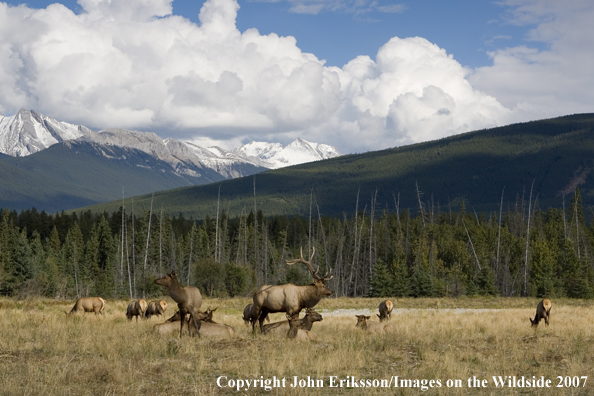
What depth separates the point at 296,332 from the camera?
54.6 feet

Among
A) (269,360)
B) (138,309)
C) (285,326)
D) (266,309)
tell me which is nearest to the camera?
(269,360)

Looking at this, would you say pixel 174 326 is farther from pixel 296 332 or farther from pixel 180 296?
pixel 296 332

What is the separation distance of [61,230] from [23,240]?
4030 cm

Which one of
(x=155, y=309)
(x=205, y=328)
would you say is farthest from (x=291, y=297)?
(x=155, y=309)

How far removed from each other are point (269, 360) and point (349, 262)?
236ft

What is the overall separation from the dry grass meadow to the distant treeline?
130 ft

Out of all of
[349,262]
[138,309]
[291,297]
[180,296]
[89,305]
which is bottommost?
[138,309]

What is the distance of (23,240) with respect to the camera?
74.8 m

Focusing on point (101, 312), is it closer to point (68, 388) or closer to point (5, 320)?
point (5, 320)

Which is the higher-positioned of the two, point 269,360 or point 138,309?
point 138,309

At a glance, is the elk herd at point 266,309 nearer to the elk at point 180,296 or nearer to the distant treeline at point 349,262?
the elk at point 180,296

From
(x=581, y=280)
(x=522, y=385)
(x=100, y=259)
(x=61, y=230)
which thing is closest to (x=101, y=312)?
(x=522, y=385)

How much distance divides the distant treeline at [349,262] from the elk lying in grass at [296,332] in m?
40.1

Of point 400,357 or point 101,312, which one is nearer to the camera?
point 400,357
